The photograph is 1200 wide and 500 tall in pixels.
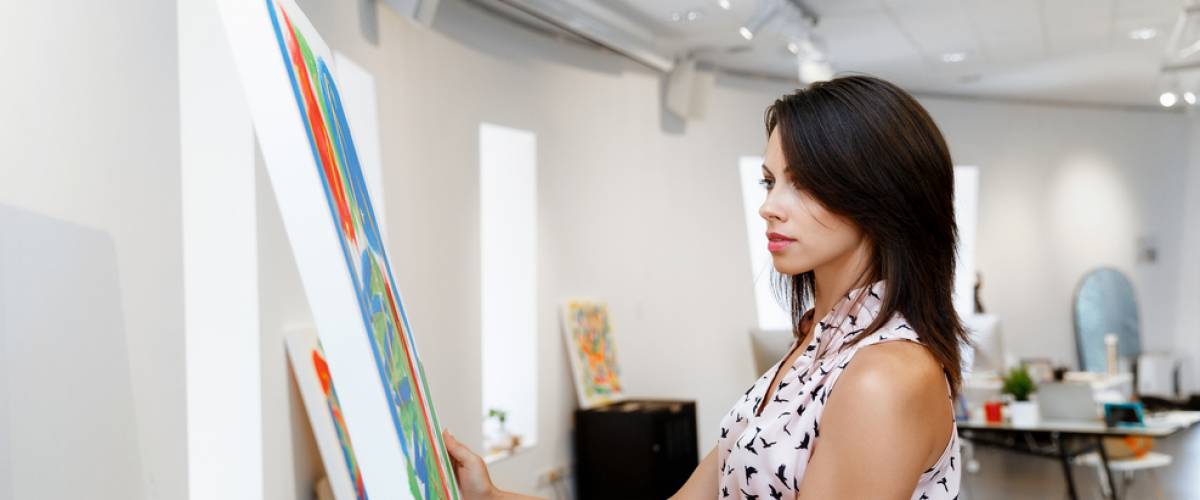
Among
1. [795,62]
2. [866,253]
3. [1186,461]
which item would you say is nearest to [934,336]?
[866,253]

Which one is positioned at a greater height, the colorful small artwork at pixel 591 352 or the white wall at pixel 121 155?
the white wall at pixel 121 155

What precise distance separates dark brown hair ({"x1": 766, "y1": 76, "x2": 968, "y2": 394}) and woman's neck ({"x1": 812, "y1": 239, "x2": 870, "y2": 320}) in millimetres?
32

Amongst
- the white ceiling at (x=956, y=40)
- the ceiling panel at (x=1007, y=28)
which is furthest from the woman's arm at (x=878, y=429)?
the ceiling panel at (x=1007, y=28)

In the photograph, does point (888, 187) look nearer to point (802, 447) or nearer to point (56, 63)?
point (802, 447)

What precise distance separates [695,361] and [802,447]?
7906 millimetres

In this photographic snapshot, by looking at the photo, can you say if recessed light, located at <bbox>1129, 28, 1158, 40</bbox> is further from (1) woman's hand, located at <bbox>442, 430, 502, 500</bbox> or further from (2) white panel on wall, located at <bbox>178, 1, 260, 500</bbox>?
(1) woman's hand, located at <bbox>442, 430, 502, 500</bbox>

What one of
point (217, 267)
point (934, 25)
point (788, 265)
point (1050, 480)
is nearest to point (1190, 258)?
point (1050, 480)

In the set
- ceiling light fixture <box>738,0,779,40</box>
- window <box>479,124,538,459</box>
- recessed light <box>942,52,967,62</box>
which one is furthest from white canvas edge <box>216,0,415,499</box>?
recessed light <box>942,52,967,62</box>

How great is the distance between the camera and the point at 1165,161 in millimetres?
13984

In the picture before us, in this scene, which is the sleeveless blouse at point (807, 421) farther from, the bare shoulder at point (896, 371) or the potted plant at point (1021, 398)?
the potted plant at point (1021, 398)

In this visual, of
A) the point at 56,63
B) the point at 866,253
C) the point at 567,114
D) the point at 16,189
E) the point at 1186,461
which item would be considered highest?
the point at 567,114

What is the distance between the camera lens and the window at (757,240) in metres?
10.5

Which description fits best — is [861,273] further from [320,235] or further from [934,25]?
[934,25]

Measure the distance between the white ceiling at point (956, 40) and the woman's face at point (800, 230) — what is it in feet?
19.6
